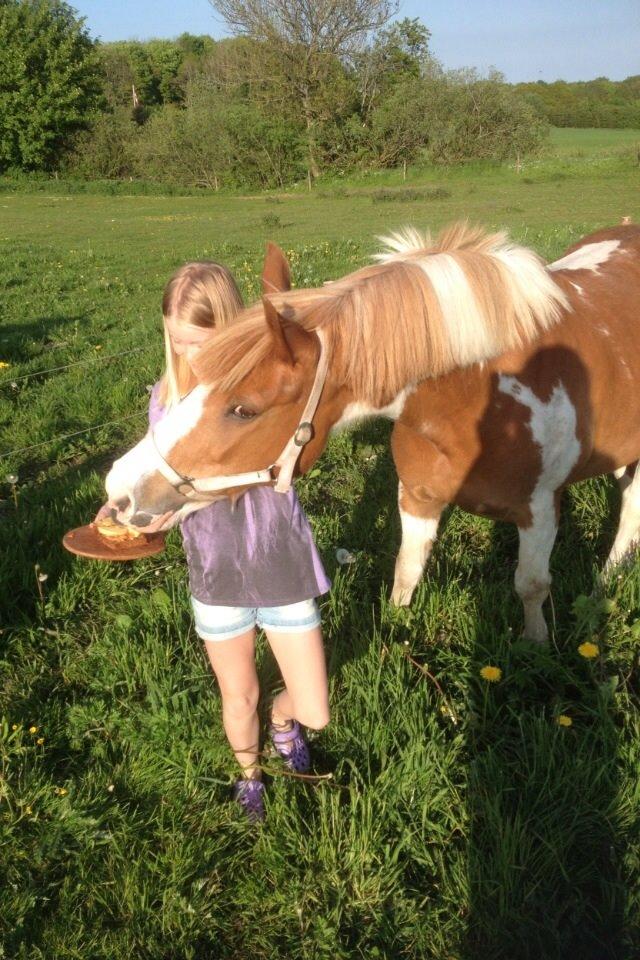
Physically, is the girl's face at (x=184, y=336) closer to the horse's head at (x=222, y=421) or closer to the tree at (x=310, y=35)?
the horse's head at (x=222, y=421)

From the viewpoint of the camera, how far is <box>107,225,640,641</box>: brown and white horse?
5.86ft

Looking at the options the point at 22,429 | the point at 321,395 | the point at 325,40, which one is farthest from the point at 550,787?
the point at 325,40

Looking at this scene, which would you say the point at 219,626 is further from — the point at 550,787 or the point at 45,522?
the point at 45,522

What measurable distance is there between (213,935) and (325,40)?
45.2 metres

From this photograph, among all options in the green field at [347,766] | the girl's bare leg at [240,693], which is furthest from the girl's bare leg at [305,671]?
the green field at [347,766]

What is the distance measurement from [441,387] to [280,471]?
0.68 m

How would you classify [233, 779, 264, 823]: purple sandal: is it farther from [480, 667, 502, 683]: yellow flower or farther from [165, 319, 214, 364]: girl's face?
[165, 319, 214, 364]: girl's face

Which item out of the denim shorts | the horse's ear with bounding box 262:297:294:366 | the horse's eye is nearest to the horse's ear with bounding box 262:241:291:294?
the horse's ear with bounding box 262:297:294:366

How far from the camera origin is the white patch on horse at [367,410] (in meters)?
2.06

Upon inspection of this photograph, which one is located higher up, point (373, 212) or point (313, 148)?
point (313, 148)

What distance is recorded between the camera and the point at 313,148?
126 feet

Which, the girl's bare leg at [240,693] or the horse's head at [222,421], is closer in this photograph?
the horse's head at [222,421]

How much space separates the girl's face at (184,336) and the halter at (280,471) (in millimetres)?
347

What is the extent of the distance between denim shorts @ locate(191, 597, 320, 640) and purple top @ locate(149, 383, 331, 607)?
39mm
